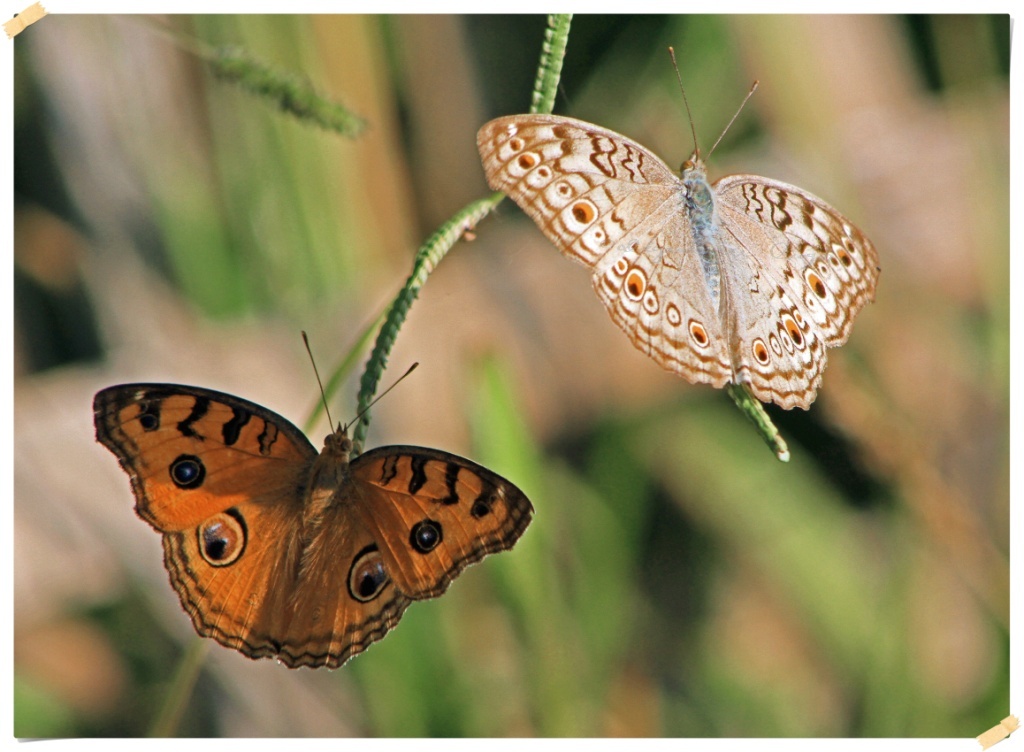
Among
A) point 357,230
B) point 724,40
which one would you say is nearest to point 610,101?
point 724,40

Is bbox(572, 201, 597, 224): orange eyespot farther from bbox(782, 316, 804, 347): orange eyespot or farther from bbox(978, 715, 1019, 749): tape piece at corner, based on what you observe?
bbox(978, 715, 1019, 749): tape piece at corner

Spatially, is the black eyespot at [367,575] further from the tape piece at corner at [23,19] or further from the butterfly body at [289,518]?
the tape piece at corner at [23,19]

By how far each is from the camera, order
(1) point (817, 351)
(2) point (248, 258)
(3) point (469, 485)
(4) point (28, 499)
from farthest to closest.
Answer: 1. (2) point (248, 258)
2. (4) point (28, 499)
3. (1) point (817, 351)
4. (3) point (469, 485)

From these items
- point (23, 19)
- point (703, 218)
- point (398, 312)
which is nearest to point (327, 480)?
point (398, 312)

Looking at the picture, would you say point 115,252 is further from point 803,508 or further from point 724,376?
point 803,508

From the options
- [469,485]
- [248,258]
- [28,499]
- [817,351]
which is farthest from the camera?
[248,258]

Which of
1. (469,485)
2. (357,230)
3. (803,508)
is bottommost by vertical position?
(803,508)

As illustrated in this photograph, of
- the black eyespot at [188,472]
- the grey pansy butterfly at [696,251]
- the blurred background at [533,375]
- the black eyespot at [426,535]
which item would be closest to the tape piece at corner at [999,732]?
the blurred background at [533,375]
